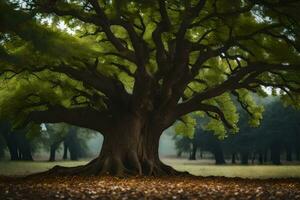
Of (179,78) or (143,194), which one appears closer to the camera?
(143,194)

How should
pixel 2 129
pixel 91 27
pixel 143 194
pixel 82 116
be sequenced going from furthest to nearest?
1. pixel 2 129
2. pixel 91 27
3. pixel 82 116
4. pixel 143 194

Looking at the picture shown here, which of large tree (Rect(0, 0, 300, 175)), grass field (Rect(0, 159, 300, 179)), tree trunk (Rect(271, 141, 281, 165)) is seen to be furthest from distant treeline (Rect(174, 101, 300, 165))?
large tree (Rect(0, 0, 300, 175))

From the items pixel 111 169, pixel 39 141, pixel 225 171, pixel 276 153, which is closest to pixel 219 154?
pixel 276 153

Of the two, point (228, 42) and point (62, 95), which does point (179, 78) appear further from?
point (62, 95)

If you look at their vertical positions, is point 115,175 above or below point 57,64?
below

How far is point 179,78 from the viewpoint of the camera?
24828 mm

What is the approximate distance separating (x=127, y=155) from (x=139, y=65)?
5023mm

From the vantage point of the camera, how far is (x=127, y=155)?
23.9 m

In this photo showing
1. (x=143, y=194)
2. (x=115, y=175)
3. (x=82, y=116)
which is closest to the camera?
(x=143, y=194)

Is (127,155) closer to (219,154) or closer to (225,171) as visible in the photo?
(225,171)

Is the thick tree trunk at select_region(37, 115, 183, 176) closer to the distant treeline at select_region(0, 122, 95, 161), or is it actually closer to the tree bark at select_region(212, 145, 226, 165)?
the distant treeline at select_region(0, 122, 95, 161)

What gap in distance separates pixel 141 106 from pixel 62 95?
5202 millimetres

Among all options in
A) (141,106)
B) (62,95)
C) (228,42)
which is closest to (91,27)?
(62,95)

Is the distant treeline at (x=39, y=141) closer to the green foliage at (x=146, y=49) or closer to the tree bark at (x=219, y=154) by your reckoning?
the tree bark at (x=219, y=154)
